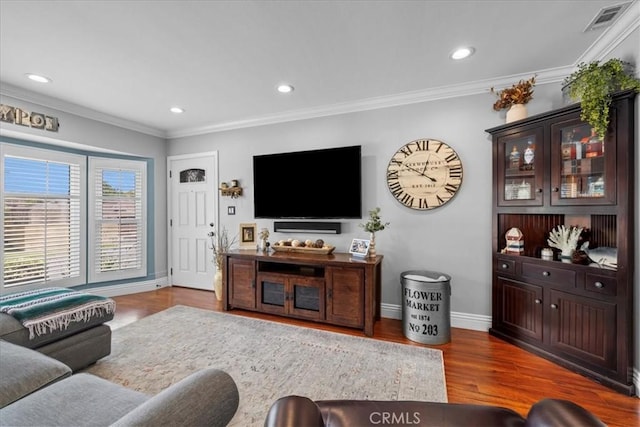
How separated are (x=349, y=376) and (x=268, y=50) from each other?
8.61 feet

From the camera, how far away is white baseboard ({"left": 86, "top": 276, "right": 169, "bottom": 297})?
12.7 ft

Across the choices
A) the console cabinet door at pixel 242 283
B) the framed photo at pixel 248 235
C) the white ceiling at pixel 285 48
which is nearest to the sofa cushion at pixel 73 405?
the console cabinet door at pixel 242 283

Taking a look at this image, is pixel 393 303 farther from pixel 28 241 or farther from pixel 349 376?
pixel 28 241

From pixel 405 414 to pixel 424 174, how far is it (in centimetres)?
256

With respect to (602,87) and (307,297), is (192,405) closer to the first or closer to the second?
(307,297)

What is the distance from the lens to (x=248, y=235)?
144 inches

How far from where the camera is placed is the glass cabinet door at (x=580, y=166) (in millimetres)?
1958

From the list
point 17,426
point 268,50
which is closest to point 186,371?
point 17,426

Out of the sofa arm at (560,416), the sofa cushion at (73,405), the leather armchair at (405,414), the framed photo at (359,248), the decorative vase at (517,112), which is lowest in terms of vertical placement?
the sofa cushion at (73,405)

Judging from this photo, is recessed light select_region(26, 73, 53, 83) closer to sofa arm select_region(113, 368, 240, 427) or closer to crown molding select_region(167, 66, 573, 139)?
crown molding select_region(167, 66, 573, 139)

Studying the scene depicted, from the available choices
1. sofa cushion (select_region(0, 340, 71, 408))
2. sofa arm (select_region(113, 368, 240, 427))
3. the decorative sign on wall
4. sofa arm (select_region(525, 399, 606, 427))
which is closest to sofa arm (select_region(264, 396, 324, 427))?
sofa arm (select_region(113, 368, 240, 427))

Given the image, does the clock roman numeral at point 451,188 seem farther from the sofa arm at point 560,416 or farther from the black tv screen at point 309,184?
the sofa arm at point 560,416

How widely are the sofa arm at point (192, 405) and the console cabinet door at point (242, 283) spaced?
2210 millimetres

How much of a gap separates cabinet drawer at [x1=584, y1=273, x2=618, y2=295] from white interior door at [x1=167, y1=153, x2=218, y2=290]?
420 centimetres
